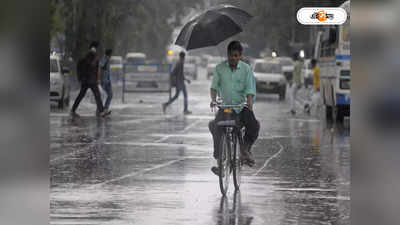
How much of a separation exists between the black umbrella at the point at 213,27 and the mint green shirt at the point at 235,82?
142 cm

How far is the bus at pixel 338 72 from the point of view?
80.7 feet

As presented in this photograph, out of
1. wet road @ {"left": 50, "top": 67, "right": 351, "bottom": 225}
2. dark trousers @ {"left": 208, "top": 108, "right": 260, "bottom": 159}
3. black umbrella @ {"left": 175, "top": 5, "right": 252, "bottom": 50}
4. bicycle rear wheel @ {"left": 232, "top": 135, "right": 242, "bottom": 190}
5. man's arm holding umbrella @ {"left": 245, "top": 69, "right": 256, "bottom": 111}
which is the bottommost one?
wet road @ {"left": 50, "top": 67, "right": 351, "bottom": 225}

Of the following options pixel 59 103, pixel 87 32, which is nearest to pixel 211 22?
pixel 59 103

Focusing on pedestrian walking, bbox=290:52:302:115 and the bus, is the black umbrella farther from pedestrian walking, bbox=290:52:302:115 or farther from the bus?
pedestrian walking, bbox=290:52:302:115

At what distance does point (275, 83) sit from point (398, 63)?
3979 cm

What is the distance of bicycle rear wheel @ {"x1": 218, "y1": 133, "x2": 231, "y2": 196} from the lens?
35.1 ft

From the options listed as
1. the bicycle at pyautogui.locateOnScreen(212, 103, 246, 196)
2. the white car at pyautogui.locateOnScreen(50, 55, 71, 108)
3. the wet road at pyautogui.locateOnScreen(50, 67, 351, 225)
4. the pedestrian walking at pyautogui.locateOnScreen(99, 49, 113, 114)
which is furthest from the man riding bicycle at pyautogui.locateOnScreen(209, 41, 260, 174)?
the white car at pyautogui.locateOnScreen(50, 55, 71, 108)

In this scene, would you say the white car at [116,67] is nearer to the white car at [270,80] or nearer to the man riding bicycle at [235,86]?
the white car at [270,80]

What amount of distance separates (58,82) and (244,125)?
20559mm

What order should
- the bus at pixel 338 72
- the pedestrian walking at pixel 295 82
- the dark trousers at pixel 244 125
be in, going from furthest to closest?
1. the pedestrian walking at pixel 295 82
2. the bus at pixel 338 72
3. the dark trousers at pixel 244 125

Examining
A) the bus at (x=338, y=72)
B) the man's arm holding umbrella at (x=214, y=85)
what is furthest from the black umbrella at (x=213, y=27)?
the bus at (x=338, y=72)

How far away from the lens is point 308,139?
1952cm

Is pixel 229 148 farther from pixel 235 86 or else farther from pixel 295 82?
pixel 295 82

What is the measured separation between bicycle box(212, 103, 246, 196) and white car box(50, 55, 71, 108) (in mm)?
20377
